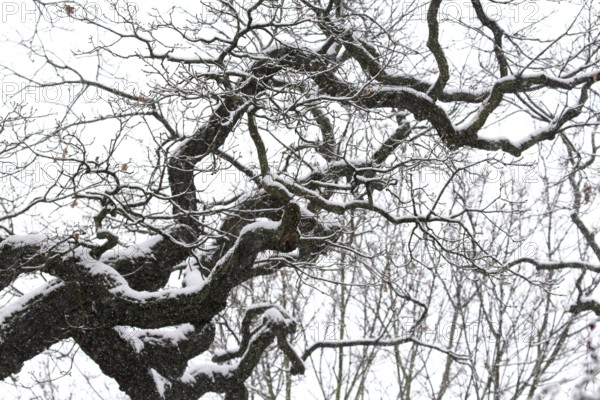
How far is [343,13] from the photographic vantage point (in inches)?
342

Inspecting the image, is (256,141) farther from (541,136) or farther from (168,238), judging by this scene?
(541,136)

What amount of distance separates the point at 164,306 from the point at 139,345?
79 cm

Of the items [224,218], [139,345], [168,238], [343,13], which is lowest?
[139,345]

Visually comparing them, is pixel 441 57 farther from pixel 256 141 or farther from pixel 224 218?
pixel 224 218

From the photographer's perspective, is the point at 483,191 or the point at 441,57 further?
the point at 483,191

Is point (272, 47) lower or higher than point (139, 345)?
higher

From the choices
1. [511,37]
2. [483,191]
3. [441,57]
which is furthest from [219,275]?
[483,191]

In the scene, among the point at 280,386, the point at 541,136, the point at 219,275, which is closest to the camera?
the point at 219,275

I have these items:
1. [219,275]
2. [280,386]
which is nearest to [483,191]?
[280,386]

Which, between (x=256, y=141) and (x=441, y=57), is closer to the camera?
(x=256, y=141)

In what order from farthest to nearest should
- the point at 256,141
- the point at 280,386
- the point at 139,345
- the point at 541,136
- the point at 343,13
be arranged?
the point at 280,386
the point at 343,13
the point at 541,136
the point at 139,345
the point at 256,141

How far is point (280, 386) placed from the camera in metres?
13.6

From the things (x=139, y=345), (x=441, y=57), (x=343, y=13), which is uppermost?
(x=343, y=13)

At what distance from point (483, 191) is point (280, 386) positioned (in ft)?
19.4
